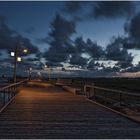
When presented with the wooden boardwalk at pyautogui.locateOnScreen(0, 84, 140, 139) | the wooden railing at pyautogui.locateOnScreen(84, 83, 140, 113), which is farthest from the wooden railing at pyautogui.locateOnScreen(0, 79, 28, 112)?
the wooden railing at pyautogui.locateOnScreen(84, 83, 140, 113)

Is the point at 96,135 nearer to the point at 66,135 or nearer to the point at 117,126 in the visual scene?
the point at 66,135

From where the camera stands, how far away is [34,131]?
40.1 ft

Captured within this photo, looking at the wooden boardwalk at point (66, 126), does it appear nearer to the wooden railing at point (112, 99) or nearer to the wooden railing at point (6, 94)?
the wooden railing at point (112, 99)

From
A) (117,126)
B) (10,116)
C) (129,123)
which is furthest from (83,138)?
(10,116)

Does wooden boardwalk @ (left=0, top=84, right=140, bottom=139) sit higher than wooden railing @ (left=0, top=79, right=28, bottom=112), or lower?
lower

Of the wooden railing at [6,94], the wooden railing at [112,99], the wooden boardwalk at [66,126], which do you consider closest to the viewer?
the wooden boardwalk at [66,126]

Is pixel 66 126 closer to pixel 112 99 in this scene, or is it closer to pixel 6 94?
pixel 112 99

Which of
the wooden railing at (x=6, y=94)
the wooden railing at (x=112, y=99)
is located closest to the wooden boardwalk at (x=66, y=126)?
the wooden railing at (x=112, y=99)

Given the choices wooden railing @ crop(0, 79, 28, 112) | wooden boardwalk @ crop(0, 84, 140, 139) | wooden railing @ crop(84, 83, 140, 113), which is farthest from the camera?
wooden railing @ crop(0, 79, 28, 112)

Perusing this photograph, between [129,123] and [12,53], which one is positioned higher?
[12,53]

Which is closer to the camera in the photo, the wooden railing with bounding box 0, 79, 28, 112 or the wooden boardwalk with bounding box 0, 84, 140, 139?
the wooden boardwalk with bounding box 0, 84, 140, 139

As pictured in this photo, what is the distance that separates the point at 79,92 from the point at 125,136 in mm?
22880

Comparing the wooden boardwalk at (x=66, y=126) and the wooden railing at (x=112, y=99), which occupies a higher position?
the wooden railing at (x=112, y=99)

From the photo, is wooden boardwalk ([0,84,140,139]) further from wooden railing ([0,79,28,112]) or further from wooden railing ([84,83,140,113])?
wooden railing ([0,79,28,112])
